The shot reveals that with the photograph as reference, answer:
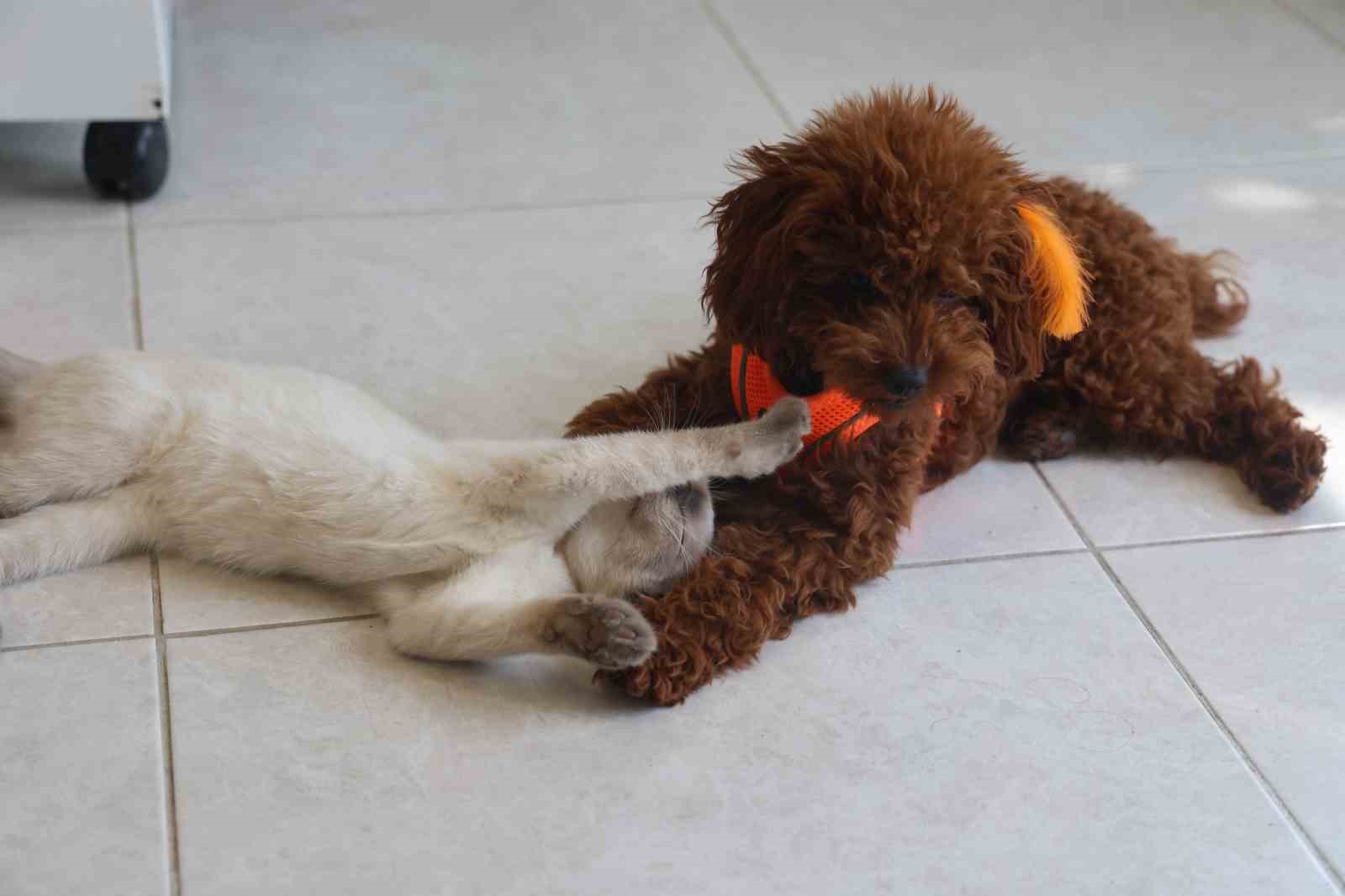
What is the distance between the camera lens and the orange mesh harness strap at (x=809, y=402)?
1.83 m

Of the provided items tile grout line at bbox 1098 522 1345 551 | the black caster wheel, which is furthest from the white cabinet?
tile grout line at bbox 1098 522 1345 551

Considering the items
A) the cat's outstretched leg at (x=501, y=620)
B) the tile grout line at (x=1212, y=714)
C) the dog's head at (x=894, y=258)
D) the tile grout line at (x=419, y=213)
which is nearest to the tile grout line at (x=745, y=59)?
the tile grout line at (x=419, y=213)

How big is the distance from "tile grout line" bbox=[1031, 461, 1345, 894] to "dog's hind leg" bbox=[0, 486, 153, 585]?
4.31 ft

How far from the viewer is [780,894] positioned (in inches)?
59.7

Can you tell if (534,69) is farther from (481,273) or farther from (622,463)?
(622,463)

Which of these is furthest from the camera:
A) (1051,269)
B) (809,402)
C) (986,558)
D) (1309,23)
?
(1309,23)

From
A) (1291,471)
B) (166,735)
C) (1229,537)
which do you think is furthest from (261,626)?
(1291,471)

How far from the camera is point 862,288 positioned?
1.70 metres

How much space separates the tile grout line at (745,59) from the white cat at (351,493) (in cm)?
154

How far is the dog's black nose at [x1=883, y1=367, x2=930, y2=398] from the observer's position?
5.43 feet

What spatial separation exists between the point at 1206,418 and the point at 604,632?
1.13m

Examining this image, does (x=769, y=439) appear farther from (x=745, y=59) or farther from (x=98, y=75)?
(x=745, y=59)

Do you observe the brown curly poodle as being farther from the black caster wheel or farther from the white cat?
the black caster wheel

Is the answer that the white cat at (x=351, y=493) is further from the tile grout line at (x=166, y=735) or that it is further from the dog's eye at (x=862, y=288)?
the dog's eye at (x=862, y=288)
